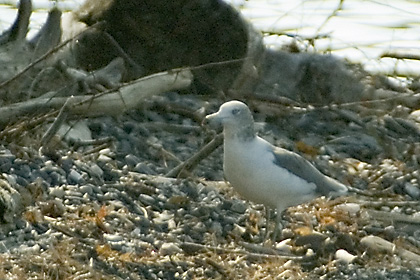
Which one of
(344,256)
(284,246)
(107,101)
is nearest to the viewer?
(344,256)

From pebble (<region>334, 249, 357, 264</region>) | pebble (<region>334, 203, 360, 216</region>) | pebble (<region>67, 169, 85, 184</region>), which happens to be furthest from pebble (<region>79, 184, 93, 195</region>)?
pebble (<region>334, 203, 360, 216</region>)

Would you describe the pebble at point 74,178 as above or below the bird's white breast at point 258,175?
below

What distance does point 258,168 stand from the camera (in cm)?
682

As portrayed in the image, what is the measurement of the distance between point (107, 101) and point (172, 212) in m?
1.44

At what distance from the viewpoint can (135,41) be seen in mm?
10656

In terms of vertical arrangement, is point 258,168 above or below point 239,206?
above

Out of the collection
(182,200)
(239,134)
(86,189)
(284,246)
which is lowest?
(182,200)

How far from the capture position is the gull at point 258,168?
681cm

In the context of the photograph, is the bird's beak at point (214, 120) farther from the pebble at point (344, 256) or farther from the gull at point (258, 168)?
the pebble at point (344, 256)

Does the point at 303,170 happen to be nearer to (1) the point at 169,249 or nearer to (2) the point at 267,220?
(2) the point at 267,220

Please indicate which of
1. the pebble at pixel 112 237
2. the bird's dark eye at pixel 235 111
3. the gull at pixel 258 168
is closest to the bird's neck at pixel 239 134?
the gull at pixel 258 168

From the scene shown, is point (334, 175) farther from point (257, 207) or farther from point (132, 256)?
point (132, 256)

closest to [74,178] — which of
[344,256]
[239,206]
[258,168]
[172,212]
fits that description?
[172,212]

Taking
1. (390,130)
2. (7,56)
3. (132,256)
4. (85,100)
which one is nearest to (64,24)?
(7,56)
